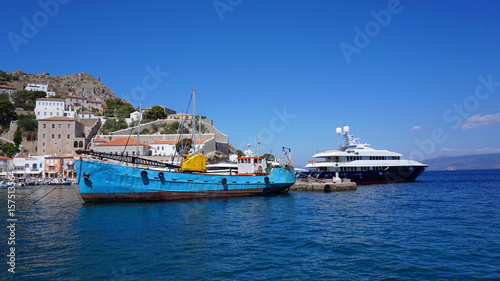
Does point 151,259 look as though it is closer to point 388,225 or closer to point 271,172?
point 388,225

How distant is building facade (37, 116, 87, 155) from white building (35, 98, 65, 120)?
15583 mm

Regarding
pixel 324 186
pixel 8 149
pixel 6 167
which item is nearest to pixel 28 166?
pixel 6 167

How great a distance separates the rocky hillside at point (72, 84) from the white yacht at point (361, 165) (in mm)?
95261

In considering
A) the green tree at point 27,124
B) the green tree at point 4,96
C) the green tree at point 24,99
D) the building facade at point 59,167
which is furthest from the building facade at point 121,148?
the green tree at point 4,96

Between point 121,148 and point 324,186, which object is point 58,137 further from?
point 324,186

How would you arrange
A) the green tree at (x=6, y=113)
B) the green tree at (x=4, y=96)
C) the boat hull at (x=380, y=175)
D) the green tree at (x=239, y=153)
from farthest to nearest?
the green tree at (x=4, y=96)
the green tree at (x=239, y=153)
the green tree at (x=6, y=113)
the boat hull at (x=380, y=175)

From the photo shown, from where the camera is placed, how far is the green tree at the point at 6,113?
65.4 metres

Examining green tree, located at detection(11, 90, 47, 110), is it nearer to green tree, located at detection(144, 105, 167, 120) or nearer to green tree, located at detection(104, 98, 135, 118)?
green tree, located at detection(104, 98, 135, 118)

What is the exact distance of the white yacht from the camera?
44094 mm

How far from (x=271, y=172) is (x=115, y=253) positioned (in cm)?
1953

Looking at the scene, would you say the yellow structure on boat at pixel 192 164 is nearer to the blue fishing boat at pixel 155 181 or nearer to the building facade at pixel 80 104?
the blue fishing boat at pixel 155 181

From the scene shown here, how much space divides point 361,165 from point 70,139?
5645cm

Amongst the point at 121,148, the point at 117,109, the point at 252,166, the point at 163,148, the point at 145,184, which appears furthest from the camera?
the point at 117,109

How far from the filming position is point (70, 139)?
A: 59.3m
